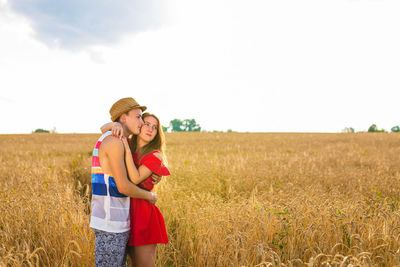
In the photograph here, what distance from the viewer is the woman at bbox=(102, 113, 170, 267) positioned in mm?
2378

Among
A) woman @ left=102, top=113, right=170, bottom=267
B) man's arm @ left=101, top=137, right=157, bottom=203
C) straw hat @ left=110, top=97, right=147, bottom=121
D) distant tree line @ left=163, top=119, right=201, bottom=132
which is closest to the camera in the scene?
man's arm @ left=101, top=137, right=157, bottom=203

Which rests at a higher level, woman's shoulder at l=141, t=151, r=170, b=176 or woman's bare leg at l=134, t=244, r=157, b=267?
woman's shoulder at l=141, t=151, r=170, b=176

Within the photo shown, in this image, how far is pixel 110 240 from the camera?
2.31 metres

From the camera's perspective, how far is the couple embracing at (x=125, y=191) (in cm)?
229

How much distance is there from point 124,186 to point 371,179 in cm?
672

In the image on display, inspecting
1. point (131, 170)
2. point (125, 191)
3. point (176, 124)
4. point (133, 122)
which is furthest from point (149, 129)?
point (176, 124)

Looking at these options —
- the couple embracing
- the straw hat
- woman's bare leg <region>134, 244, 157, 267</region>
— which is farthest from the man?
the straw hat

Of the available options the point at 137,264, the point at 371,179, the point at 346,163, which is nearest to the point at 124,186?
the point at 137,264

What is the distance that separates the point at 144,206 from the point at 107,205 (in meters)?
0.35

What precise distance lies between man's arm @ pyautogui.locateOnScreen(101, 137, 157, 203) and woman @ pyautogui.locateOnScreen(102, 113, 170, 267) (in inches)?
3.0

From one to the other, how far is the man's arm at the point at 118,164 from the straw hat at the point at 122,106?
368 mm

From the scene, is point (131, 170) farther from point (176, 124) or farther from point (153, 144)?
point (176, 124)

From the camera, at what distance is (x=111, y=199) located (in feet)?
7.66

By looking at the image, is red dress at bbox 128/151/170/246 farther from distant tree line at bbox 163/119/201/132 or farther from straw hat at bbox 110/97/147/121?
distant tree line at bbox 163/119/201/132
